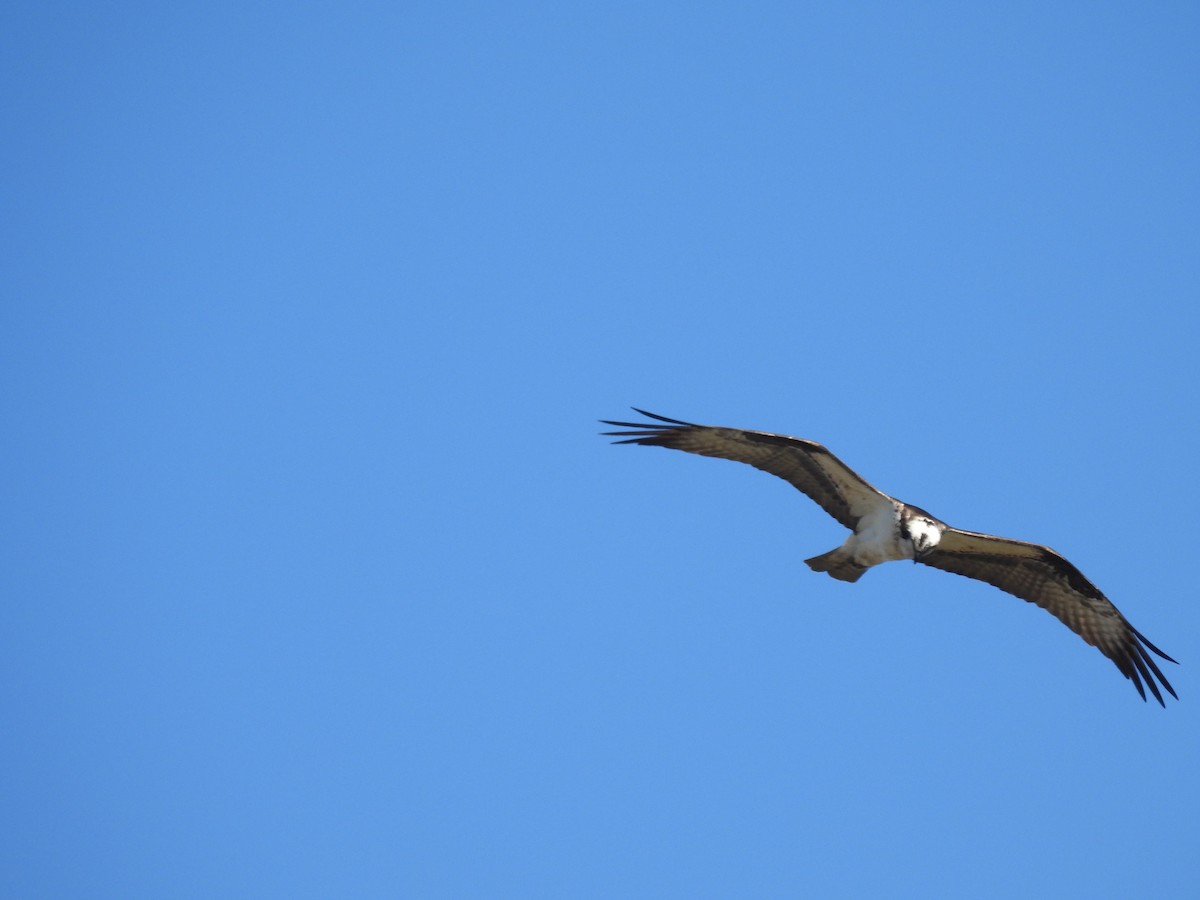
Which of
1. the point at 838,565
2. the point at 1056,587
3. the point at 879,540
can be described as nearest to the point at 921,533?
the point at 879,540

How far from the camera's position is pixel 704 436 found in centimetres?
1238

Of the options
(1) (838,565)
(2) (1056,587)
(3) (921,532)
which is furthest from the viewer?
(2) (1056,587)

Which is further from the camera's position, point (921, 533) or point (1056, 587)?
point (1056, 587)

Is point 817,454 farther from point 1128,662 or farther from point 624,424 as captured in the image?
point 1128,662

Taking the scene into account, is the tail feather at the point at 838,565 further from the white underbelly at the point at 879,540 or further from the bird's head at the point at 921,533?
the bird's head at the point at 921,533

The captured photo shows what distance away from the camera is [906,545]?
40.8 feet

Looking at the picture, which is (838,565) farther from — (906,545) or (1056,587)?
(1056,587)

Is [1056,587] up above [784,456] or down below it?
below

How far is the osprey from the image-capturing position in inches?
486

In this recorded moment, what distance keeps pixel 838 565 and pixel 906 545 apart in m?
0.78

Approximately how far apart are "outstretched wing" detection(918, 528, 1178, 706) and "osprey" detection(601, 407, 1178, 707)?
0.01 m

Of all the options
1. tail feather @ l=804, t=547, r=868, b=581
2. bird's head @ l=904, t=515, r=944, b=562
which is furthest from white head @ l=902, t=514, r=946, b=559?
tail feather @ l=804, t=547, r=868, b=581

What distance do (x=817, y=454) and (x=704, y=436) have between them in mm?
1252

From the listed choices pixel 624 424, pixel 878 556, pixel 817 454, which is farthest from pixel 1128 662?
pixel 624 424
